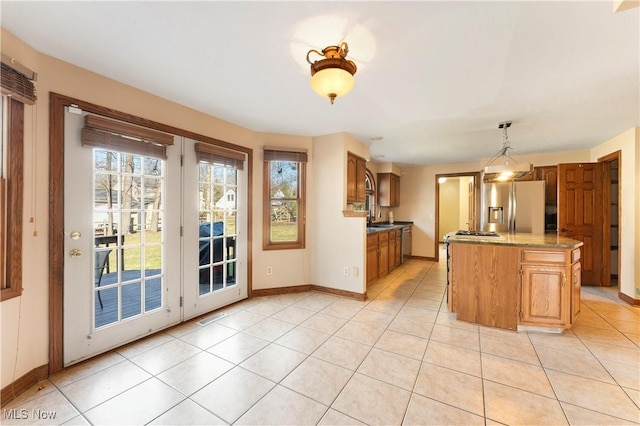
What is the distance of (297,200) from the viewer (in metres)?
4.07

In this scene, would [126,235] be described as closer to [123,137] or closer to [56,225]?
[56,225]

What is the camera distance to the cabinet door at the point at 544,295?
106 inches

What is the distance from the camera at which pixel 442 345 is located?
2482 millimetres

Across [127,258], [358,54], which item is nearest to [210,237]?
[127,258]

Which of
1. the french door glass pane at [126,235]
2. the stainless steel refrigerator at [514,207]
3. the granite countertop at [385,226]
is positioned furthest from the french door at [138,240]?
the stainless steel refrigerator at [514,207]

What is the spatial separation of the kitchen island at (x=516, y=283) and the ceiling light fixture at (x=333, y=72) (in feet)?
7.23

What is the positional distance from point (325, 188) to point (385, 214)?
329 centimetres

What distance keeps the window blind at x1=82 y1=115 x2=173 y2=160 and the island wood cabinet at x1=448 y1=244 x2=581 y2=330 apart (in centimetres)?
342

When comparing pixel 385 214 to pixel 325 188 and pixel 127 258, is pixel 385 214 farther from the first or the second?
pixel 127 258

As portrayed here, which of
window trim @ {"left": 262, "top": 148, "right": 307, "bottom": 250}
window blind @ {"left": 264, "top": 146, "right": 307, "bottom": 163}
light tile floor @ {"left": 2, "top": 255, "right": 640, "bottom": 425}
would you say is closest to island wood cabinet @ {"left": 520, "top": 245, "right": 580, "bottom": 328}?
light tile floor @ {"left": 2, "top": 255, "right": 640, "bottom": 425}

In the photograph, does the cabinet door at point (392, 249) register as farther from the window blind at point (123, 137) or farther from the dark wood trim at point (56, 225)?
the dark wood trim at point (56, 225)

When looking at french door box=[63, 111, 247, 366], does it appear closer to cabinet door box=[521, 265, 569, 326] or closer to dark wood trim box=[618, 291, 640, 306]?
cabinet door box=[521, 265, 569, 326]

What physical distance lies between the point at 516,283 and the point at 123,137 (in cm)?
413

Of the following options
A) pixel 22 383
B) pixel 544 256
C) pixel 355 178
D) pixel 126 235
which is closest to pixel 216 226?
pixel 126 235
